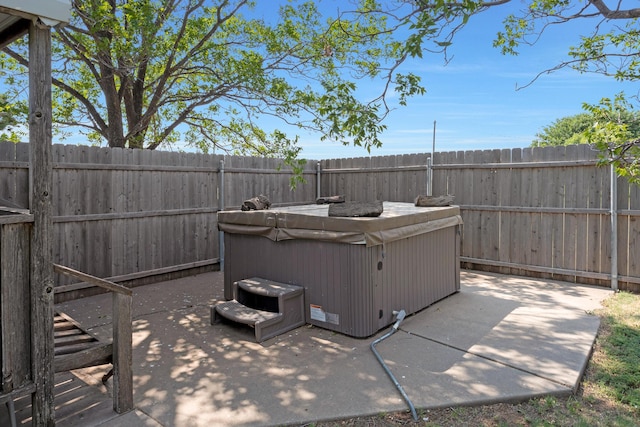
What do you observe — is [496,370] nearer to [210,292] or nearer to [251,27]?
[210,292]

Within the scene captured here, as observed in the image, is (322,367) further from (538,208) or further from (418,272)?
(538,208)

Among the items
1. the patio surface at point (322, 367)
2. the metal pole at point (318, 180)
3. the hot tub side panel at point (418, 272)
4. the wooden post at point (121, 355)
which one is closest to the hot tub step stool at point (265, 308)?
the patio surface at point (322, 367)

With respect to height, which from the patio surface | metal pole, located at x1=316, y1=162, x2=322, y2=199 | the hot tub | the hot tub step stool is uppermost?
metal pole, located at x1=316, y1=162, x2=322, y2=199

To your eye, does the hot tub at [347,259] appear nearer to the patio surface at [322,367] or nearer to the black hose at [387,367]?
the black hose at [387,367]

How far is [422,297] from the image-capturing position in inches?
174

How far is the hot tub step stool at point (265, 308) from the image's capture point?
3.60m

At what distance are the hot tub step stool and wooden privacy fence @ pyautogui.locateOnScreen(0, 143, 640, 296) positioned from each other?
241 cm

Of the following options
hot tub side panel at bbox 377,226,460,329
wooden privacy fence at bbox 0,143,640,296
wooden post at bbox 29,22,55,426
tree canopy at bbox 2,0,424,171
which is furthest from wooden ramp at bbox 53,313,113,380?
tree canopy at bbox 2,0,424,171

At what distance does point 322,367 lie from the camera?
3.03 metres

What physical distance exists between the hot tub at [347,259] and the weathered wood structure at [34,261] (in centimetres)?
224

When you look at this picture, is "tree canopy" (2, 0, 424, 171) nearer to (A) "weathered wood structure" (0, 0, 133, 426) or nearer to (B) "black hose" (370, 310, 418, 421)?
(B) "black hose" (370, 310, 418, 421)

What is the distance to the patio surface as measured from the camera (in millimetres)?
2438

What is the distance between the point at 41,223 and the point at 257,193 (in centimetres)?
528

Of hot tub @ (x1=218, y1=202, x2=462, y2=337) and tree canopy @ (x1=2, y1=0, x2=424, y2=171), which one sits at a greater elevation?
tree canopy @ (x1=2, y1=0, x2=424, y2=171)
